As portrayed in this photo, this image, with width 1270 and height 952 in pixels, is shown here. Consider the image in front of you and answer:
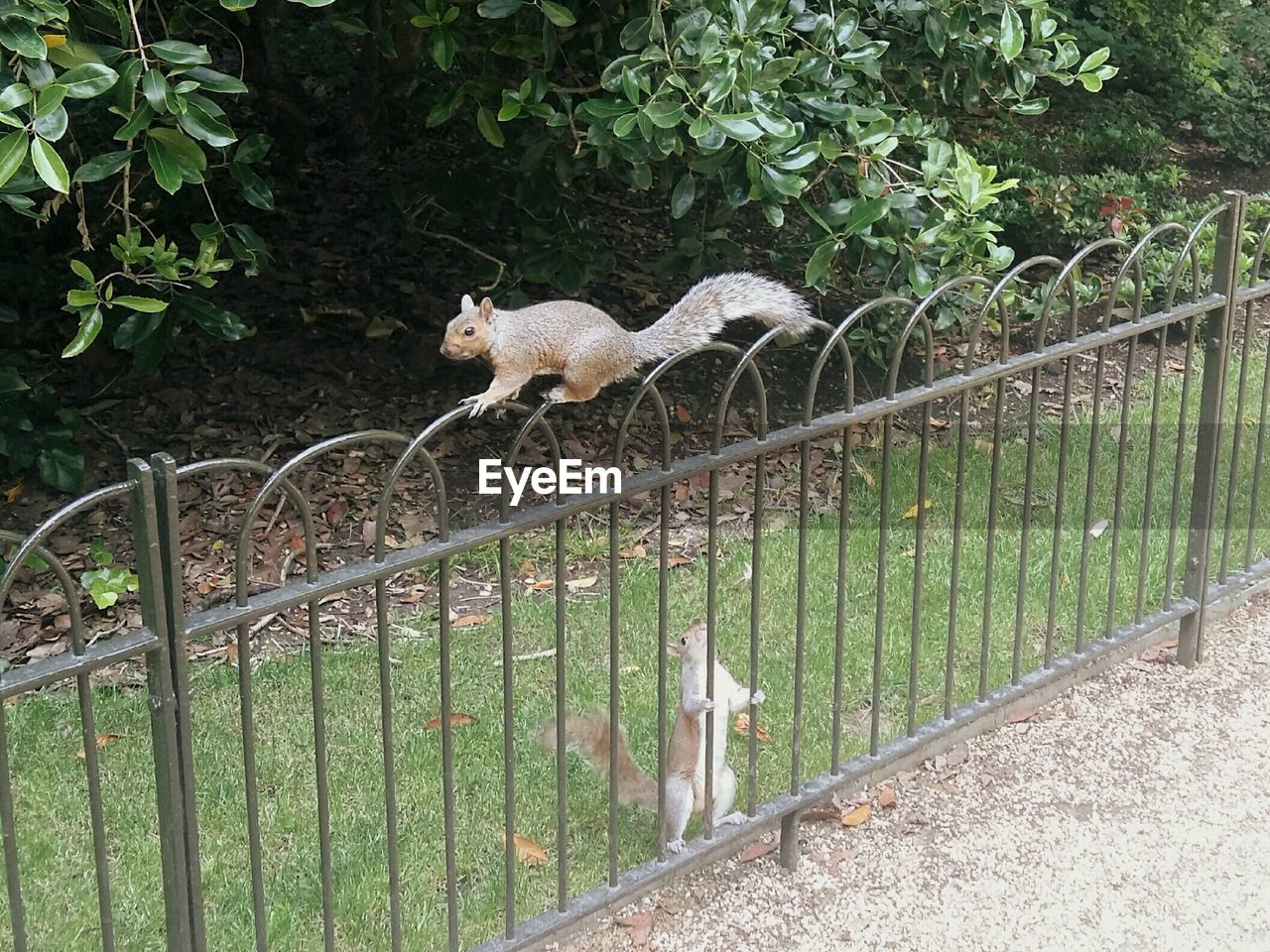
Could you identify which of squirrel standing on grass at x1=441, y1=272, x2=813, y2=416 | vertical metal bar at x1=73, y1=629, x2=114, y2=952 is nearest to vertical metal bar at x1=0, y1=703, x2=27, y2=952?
vertical metal bar at x1=73, y1=629, x2=114, y2=952

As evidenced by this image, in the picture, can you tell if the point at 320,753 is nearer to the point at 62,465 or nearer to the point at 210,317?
the point at 210,317

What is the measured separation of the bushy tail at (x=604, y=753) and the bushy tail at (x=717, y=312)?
0.85 metres

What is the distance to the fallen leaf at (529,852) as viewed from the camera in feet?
11.5

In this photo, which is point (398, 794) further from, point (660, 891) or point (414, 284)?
point (414, 284)

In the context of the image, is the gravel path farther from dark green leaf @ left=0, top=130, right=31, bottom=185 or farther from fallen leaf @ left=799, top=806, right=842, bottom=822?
dark green leaf @ left=0, top=130, right=31, bottom=185

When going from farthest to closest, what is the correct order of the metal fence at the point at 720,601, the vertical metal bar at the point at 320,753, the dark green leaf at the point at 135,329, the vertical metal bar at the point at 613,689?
the dark green leaf at the point at 135,329 < the vertical metal bar at the point at 613,689 < the vertical metal bar at the point at 320,753 < the metal fence at the point at 720,601

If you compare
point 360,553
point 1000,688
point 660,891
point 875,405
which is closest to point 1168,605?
point 1000,688

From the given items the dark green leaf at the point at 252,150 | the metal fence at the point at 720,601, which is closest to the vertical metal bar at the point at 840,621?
the metal fence at the point at 720,601

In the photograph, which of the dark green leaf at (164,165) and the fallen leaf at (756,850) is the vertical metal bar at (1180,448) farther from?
the dark green leaf at (164,165)

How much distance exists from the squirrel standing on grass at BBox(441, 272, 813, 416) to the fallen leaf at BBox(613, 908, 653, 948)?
120cm

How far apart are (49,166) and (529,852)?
2.03 metres

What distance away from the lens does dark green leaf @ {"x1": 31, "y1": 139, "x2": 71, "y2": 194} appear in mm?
2160

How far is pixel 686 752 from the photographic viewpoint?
333 cm

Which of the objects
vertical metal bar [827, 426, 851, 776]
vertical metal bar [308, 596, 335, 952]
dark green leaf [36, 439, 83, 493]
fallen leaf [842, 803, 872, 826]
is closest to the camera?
vertical metal bar [308, 596, 335, 952]
